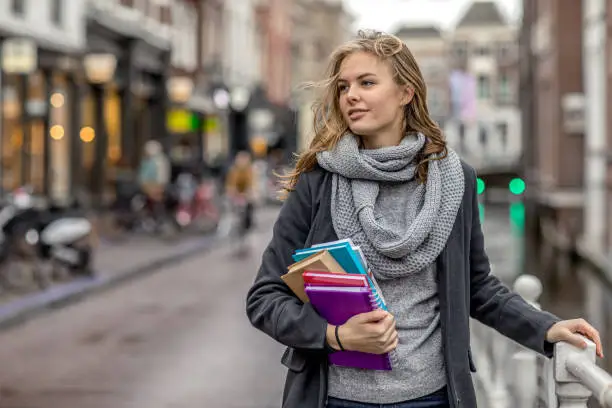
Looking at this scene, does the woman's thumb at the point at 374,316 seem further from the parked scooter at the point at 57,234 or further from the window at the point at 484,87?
the window at the point at 484,87

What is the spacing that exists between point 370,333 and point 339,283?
142 mm

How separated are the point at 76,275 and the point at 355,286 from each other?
14449 mm

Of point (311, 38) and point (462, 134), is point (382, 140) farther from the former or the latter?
point (462, 134)

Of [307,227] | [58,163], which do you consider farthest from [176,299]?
[307,227]

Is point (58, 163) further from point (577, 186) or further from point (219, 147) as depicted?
point (219, 147)

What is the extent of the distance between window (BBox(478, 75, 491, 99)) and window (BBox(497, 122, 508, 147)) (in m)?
2.76

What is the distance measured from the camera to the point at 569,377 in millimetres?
3400

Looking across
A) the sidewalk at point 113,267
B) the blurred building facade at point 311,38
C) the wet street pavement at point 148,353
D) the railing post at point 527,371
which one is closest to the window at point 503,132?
the blurred building facade at point 311,38

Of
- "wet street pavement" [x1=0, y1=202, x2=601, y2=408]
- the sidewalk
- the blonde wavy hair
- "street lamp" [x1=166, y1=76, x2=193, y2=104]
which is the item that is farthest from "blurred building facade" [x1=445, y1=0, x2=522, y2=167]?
the blonde wavy hair

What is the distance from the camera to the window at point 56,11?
1001 inches

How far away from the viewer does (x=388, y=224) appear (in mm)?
3078

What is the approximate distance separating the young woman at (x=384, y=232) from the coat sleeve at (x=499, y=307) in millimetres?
83

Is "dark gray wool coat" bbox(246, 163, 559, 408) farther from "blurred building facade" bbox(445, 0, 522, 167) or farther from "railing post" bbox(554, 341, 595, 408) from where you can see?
"blurred building facade" bbox(445, 0, 522, 167)

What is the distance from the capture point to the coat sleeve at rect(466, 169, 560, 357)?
3.27 m
